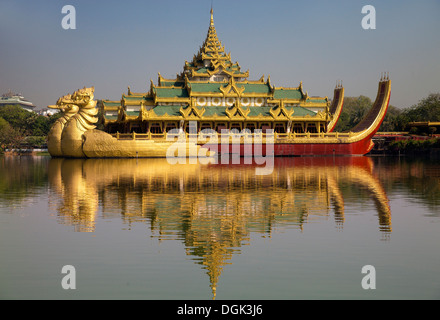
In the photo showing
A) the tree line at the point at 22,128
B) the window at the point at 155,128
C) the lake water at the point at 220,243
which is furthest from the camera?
the tree line at the point at 22,128

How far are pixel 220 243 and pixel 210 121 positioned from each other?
40.9m

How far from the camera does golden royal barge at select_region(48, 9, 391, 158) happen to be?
45.2 m

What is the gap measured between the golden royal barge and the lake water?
2545 cm

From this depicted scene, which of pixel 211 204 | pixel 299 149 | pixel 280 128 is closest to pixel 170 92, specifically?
pixel 280 128

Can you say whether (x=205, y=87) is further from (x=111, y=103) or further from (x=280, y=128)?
(x=111, y=103)

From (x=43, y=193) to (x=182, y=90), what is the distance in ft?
116

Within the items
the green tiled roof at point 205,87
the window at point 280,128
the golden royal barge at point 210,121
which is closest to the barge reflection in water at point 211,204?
the golden royal barge at point 210,121

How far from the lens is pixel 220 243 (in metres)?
10.8

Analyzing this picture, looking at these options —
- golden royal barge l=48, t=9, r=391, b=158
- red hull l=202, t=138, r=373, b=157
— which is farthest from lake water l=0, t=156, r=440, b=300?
red hull l=202, t=138, r=373, b=157

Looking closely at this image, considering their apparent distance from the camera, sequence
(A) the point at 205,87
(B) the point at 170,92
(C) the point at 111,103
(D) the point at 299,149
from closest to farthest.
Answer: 1. (D) the point at 299,149
2. (B) the point at 170,92
3. (A) the point at 205,87
4. (C) the point at 111,103

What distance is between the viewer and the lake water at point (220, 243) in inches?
323

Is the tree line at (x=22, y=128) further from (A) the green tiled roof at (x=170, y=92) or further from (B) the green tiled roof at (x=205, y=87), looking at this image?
(B) the green tiled roof at (x=205, y=87)

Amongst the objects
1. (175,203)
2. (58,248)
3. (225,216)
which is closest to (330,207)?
(225,216)

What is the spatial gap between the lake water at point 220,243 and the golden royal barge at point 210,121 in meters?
25.4
